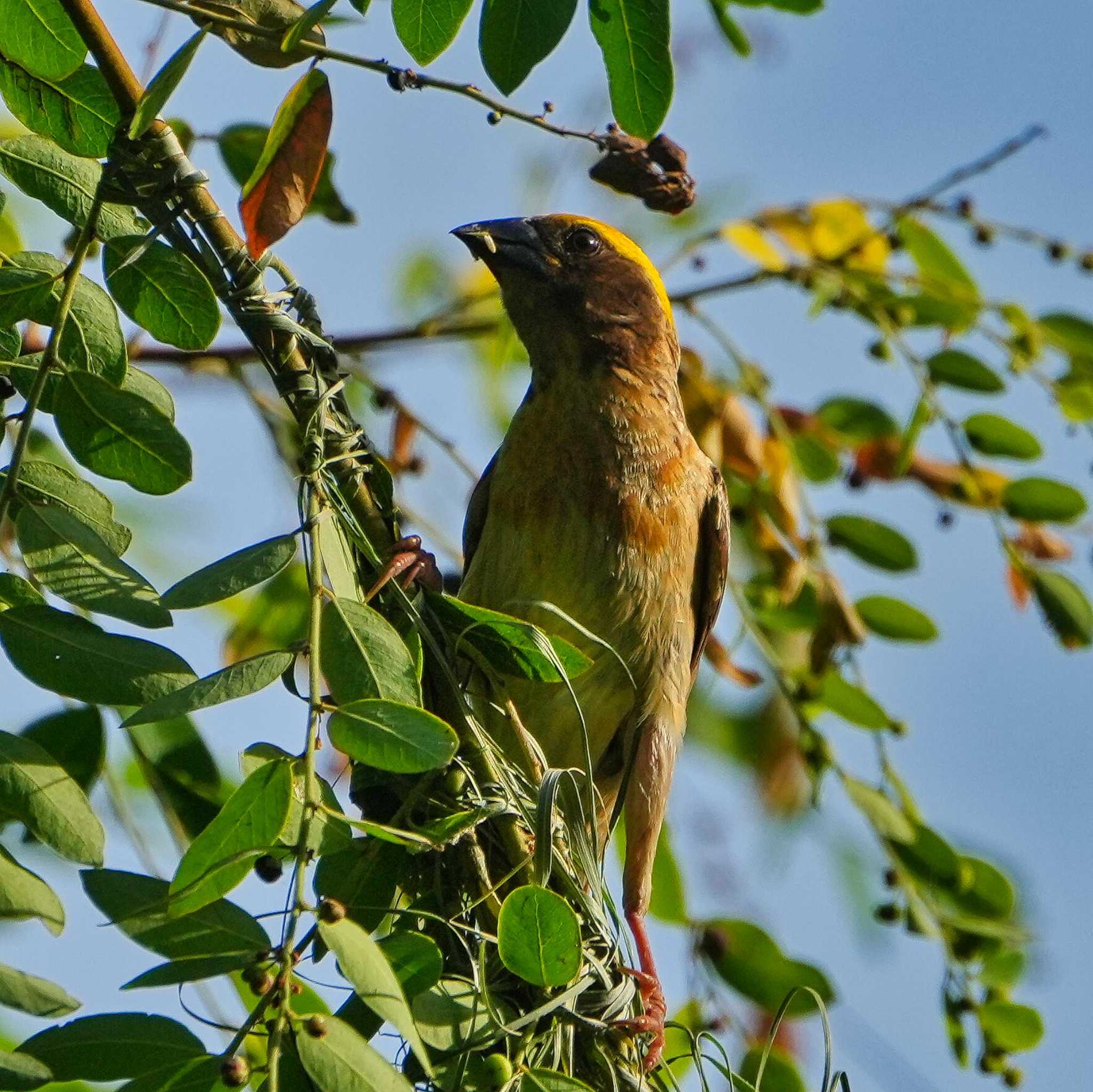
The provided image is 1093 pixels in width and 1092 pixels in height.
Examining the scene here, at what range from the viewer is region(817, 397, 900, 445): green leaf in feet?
14.6

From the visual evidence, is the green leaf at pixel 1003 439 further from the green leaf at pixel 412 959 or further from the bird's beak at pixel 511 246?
the green leaf at pixel 412 959

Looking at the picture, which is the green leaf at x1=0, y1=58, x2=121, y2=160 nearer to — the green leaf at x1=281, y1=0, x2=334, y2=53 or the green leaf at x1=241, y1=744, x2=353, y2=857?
the green leaf at x1=281, y1=0, x2=334, y2=53

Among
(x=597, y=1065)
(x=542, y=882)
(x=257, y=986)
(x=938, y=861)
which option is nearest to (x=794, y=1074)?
(x=938, y=861)

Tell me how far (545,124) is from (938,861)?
2091 mm

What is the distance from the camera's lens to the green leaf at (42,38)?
2.18 meters

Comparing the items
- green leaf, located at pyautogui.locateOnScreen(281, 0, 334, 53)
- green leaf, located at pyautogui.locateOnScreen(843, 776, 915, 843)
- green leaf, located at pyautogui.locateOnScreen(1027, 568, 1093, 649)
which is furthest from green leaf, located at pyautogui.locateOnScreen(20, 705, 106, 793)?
green leaf, located at pyautogui.locateOnScreen(1027, 568, 1093, 649)

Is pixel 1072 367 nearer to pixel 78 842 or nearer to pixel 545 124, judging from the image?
pixel 545 124

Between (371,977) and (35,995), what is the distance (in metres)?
0.38

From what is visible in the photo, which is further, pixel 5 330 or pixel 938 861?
pixel 938 861

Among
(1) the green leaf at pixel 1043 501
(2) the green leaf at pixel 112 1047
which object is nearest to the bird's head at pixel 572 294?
(1) the green leaf at pixel 1043 501

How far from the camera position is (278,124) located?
2371 mm

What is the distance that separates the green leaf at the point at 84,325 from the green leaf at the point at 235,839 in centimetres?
69

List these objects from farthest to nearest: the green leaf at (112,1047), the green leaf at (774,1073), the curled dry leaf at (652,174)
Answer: the green leaf at (774,1073) < the curled dry leaf at (652,174) < the green leaf at (112,1047)

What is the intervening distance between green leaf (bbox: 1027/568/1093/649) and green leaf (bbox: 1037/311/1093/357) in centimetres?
65
